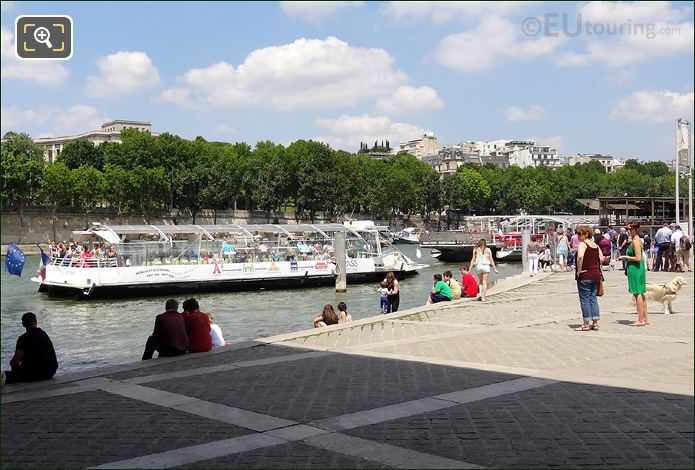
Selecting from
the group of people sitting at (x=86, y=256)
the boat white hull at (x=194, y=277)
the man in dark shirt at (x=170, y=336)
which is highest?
the group of people sitting at (x=86, y=256)

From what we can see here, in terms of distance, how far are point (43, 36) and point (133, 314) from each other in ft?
84.5

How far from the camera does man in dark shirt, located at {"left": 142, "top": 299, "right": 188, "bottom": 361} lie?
12.5 m

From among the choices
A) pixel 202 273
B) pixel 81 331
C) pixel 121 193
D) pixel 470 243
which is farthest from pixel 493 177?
pixel 81 331

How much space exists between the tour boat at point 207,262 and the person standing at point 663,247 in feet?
57.7

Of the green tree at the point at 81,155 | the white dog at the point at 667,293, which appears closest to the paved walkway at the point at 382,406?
the white dog at the point at 667,293

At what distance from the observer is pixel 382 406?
8266 mm

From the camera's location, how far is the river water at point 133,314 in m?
22.4

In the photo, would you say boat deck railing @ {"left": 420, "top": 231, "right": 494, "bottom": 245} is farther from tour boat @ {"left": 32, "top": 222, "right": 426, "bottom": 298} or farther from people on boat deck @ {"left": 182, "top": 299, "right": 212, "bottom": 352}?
people on boat deck @ {"left": 182, "top": 299, "right": 212, "bottom": 352}

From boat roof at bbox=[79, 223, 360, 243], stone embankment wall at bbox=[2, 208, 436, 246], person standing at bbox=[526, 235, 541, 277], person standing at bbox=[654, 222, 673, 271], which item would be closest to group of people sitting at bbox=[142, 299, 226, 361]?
person standing at bbox=[526, 235, 541, 277]

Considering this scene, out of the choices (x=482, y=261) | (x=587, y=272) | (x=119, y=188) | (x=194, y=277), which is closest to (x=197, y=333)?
(x=587, y=272)

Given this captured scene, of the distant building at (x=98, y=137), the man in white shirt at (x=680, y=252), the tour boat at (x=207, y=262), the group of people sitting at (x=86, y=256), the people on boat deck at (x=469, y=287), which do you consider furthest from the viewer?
the distant building at (x=98, y=137)

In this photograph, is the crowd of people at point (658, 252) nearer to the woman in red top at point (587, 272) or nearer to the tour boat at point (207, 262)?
the woman in red top at point (587, 272)

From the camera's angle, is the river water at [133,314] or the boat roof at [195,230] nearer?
the river water at [133,314]

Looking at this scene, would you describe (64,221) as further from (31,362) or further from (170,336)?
(31,362)
